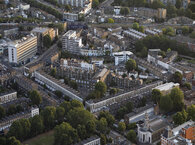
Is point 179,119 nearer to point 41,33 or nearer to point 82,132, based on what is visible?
point 82,132

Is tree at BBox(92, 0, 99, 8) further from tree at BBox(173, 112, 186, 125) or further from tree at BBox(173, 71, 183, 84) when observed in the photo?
tree at BBox(173, 112, 186, 125)

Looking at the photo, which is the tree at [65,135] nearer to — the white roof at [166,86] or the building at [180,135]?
the building at [180,135]

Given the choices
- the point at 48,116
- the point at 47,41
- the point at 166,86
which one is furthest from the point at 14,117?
the point at 47,41

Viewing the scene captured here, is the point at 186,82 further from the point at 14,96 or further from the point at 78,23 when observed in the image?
the point at 78,23

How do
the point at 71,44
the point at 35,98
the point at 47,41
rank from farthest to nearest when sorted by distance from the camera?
the point at 47,41, the point at 71,44, the point at 35,98

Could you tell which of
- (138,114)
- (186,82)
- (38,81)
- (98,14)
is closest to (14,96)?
(38,81)

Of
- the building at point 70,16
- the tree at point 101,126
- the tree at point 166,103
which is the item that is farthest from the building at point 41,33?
the tree at point 101,126
